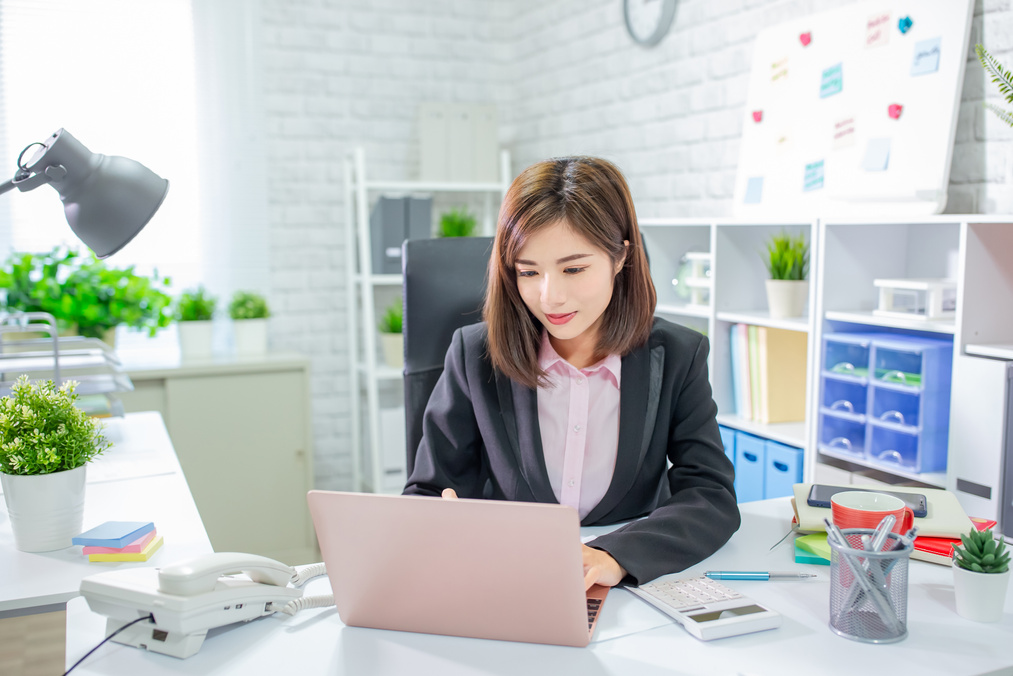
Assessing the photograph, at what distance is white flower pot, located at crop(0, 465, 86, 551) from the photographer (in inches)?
49.2

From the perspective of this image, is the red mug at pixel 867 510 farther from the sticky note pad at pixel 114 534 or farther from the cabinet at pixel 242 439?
the cabinet at pixel 242 439

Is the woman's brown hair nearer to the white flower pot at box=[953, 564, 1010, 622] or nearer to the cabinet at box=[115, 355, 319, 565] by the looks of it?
the white flower pot at box=[953, 564, 1010, 622]

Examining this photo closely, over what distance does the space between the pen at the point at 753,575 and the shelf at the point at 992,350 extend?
79cm

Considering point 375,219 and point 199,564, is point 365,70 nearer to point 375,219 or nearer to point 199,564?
point 375,219

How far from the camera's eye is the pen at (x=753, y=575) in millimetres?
1083

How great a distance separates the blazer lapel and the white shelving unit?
1948 mm

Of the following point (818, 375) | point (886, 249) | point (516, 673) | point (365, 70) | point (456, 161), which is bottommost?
point (516, 673)

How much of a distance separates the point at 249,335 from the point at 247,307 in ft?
0.36

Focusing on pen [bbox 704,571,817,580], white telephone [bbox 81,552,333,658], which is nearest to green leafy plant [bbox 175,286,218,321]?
white telephone [bbox 81,552,333,658]

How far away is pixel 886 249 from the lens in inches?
82.5

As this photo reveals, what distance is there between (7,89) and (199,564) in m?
2.79

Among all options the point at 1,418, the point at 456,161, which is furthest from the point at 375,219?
the point at 1,418

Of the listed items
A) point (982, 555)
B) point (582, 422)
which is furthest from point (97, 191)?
Answer: point (982, 555)

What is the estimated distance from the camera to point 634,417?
134 cm
